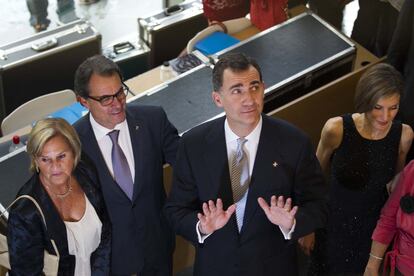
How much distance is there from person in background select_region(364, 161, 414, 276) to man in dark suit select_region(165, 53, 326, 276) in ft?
1.41

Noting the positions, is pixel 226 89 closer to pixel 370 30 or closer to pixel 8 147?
pixel 8 147

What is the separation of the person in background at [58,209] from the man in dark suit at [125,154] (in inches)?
3.9

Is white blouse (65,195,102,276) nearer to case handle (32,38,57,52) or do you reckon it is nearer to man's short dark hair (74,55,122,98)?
man's short dark hair (74,55,122,98)

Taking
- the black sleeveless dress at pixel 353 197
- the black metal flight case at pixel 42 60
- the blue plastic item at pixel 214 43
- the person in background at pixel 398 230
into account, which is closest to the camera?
the person in background at pixel 398 230

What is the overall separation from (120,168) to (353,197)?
1094 millimetres

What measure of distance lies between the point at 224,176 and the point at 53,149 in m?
0.66

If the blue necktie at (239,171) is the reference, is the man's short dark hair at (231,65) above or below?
above

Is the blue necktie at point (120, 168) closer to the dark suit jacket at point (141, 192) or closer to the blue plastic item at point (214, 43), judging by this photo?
the dark suit jacket at point (141, 192)

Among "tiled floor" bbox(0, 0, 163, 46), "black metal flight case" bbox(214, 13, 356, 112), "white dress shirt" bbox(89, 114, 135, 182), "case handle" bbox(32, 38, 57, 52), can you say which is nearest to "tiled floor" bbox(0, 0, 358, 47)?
"tiled floor" bbox(0, 0, 163, 46)

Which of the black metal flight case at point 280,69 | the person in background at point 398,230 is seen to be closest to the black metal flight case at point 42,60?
the black metal flight case at point 280,69

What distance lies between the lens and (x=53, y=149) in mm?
2711

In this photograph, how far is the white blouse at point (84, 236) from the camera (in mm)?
2881

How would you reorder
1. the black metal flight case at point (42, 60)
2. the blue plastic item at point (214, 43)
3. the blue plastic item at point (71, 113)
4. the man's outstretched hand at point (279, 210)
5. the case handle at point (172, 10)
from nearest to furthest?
the man's outstretched hand at point (279, 210) → the blue plastic item at point (71, 113) → the blue plastic item at point (214, 43) → the black metal flight case at point (42, 60) → the case handle at point (172, 10)

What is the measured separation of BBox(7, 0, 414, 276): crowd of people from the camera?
266 centimetres
